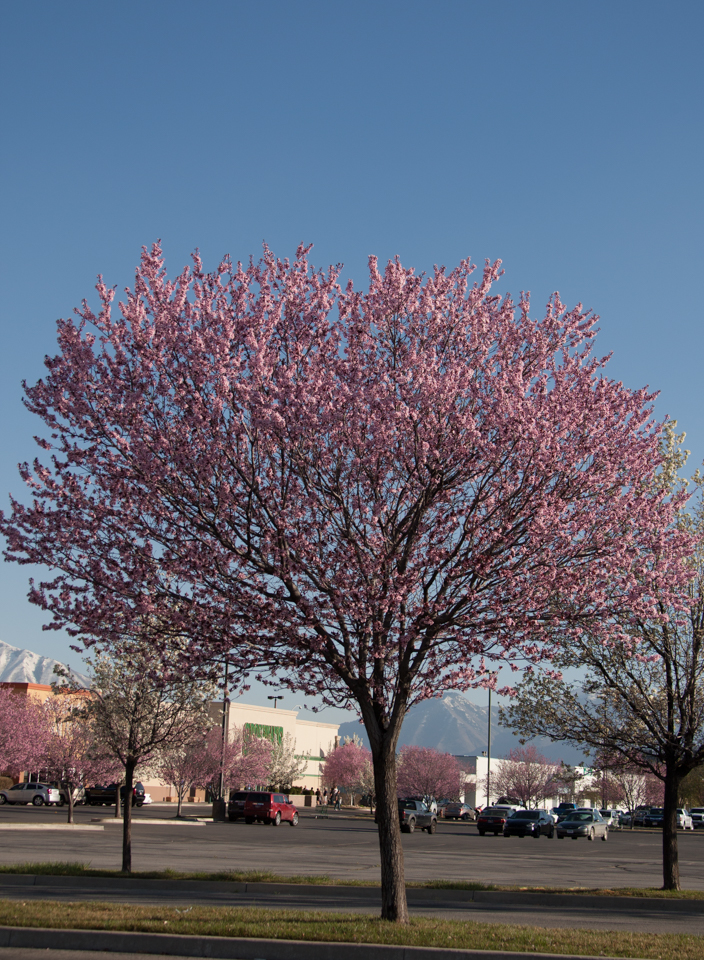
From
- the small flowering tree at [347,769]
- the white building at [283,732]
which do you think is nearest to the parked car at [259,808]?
the white building at [283,732]

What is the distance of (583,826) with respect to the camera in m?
46.8

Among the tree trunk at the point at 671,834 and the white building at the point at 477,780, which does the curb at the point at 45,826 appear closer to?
the tree trunk at the point at 671,834

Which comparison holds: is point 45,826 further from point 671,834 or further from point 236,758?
point 236,758

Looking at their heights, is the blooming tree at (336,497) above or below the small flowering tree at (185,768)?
above

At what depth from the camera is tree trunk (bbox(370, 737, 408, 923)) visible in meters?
11.3

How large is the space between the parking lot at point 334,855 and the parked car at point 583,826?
6.70 m

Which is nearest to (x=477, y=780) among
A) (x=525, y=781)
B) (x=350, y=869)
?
(x=525, y=781)

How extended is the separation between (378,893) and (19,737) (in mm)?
37750

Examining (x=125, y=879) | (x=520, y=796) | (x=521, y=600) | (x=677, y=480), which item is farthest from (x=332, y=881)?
(x=520, y=796)

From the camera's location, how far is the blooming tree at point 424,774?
87.6 meters

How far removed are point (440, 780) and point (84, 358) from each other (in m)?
84.6

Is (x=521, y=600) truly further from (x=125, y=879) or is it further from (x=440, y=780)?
(x=440, y=780)

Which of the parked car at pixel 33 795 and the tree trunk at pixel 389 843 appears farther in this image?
the parked car at pixel 33 795

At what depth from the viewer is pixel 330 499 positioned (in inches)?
453
